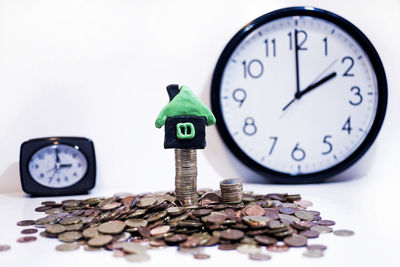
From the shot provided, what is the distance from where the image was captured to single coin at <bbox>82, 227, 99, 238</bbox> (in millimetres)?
964

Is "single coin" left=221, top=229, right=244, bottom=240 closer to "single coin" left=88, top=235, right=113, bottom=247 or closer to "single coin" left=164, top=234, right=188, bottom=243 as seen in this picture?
"single coin" left=164, top=234, right=188, bottom=243

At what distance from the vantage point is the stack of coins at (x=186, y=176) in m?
1.15

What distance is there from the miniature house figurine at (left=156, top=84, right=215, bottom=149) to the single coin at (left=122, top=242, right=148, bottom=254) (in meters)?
0.30

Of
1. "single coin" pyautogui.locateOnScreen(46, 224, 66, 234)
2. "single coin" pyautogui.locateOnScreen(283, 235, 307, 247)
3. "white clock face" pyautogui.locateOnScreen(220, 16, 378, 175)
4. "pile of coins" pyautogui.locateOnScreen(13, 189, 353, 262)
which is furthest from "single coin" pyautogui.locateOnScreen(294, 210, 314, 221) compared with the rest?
"single coin" pyautogui.locateOnScreen(46, 224, 66, 234)

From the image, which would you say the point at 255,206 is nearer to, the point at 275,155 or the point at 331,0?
the point at 275,155

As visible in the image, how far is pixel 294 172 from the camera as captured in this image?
4.77ft

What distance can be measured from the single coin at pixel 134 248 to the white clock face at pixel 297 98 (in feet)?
2.09

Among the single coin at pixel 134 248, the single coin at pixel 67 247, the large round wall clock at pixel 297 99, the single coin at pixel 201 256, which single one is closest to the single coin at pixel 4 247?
the single coin at pixel 67 247

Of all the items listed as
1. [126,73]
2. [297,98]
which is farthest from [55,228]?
[297,98]

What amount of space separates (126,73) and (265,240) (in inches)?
31.5

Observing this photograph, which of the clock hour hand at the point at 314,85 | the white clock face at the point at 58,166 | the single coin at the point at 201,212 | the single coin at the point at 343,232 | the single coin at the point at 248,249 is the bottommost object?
the single coin at the point at 248,249

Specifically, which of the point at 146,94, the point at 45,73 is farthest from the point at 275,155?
the point at 45,73

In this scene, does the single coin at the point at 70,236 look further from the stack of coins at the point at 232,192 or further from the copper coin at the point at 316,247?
the copper coin at the point at 316,247

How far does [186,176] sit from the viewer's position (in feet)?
3.79
